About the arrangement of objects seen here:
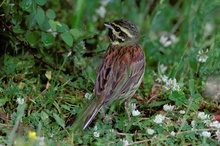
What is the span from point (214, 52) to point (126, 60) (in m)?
1.06

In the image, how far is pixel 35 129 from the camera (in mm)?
5707

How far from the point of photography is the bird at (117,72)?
5883 millimetres

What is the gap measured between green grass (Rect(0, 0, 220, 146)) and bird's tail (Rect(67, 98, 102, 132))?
83mm

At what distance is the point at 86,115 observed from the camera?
5801 mm

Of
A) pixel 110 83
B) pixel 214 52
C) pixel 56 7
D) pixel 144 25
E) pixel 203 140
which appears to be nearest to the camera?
pixel 203 140

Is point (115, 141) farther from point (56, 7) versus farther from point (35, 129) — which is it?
point (56, 7)

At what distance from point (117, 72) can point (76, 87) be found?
26.3 inches

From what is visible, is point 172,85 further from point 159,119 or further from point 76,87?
point 76,87

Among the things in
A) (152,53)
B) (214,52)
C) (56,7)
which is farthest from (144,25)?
(214,52)

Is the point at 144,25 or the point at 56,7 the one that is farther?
the point at 144,25

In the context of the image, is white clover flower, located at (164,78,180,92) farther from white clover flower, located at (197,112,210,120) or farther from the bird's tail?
the bird's tail

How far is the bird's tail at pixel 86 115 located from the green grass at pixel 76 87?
8cm

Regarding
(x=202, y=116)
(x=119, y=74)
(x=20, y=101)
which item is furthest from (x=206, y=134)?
(x=20, y=101)

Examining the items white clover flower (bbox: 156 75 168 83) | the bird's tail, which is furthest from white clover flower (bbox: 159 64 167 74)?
the bird's tail
